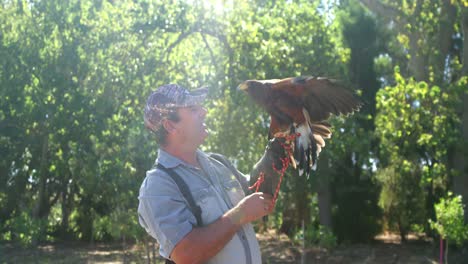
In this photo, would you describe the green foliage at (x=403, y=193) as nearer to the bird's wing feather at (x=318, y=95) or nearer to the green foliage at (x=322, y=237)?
the green foliage at (x=322, y=237)

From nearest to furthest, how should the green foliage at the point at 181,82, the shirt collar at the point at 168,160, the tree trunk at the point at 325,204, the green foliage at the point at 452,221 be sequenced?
the shirt collar at the point at 168,160 → the green foliage at the point at 452,221 → the green foliage at the point at 181,82 → the tree trunk at the point at 325,204

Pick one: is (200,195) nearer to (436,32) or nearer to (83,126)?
(83,126)

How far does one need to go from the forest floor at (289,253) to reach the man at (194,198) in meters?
9.49

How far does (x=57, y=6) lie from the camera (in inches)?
426

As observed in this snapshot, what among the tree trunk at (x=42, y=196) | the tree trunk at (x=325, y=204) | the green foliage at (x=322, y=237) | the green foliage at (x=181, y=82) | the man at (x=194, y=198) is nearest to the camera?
the man at (x=194, y=198)

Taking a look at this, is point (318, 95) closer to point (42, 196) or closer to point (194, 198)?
point (194, 198)

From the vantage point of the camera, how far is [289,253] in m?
13.5

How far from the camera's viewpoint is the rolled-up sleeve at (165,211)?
6.81 ft

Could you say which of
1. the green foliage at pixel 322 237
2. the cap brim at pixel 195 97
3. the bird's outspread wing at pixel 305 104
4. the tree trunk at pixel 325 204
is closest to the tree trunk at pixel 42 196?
the green foliage at pixel 322 237

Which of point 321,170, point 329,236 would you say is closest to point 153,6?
point 321,170

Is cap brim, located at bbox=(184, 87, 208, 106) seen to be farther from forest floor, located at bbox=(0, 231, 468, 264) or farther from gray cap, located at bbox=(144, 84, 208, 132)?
forest floor, located at bbox=(0, 231, 468, 264)

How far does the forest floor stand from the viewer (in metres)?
12.3

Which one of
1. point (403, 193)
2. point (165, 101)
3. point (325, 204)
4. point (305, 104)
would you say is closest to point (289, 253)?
point (325, 204)

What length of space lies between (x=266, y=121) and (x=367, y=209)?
4.76m
